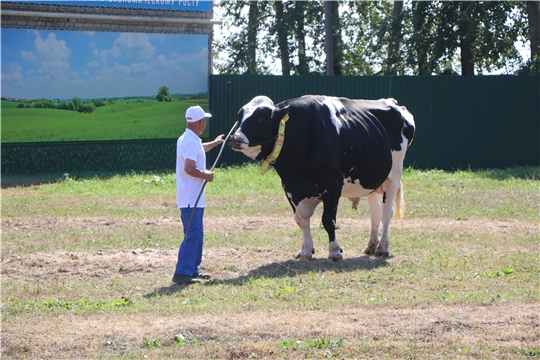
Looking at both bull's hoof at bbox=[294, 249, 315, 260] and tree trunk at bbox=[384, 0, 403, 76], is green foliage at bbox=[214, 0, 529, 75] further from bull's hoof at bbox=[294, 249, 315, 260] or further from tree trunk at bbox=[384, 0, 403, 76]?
bull's hoof at bbox=[294, 249, 315, 260]

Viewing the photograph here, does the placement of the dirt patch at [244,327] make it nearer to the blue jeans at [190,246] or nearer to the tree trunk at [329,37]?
the blue jeans at [190,246]

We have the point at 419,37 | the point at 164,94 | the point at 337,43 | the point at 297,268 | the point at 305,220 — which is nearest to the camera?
the point at 297,268

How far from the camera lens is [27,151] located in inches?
827

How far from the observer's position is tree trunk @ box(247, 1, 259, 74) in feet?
116

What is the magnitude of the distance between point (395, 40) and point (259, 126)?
2176cm

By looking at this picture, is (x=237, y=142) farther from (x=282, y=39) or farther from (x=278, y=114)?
(x=282, y=39)

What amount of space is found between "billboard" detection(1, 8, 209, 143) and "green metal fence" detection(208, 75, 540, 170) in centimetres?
117

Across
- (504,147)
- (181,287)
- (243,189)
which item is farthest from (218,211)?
(504,147)

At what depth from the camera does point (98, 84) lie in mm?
21781

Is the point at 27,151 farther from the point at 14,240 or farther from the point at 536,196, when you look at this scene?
the point at 536,196

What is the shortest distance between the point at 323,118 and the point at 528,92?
1624 cm

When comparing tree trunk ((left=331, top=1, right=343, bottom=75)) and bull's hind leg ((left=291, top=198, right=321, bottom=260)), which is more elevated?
tree trunk ((left=331, top=1, right=343, bottom=75))

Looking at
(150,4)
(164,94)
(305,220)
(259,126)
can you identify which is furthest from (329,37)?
(259,126)

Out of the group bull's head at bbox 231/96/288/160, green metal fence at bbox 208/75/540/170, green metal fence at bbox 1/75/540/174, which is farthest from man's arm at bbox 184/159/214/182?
green metal fence at bbox 208/75/540/170
